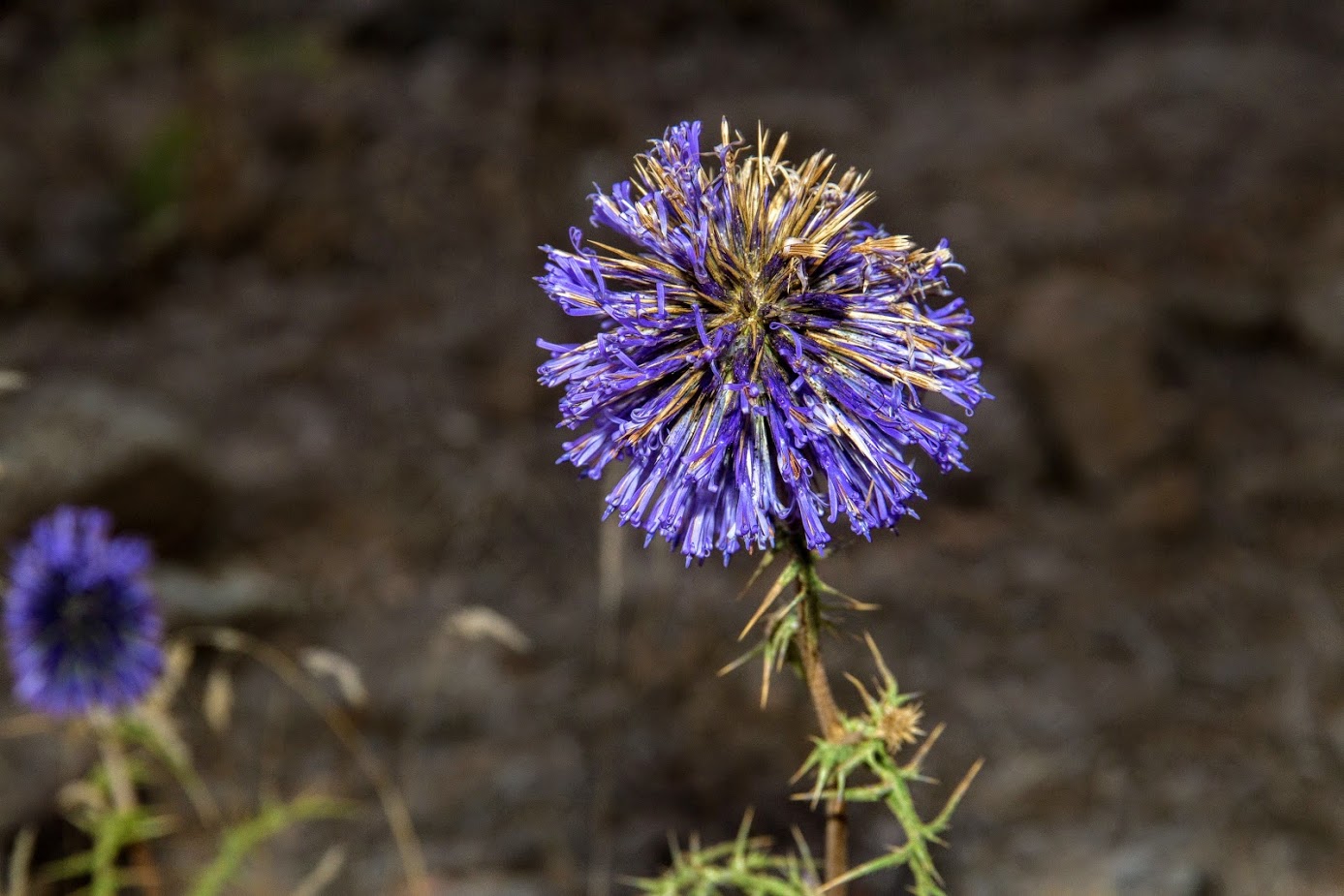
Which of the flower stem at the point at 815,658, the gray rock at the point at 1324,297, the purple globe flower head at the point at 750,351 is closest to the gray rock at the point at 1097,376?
the gray rock at the point at 1324,297

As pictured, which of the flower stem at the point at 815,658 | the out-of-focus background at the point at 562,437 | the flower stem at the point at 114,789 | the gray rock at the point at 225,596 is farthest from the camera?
the gray rock at the point at 225,596

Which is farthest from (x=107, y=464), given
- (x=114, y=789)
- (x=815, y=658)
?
(x=815, y=658)

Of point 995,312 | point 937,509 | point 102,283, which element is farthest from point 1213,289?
point 102,283

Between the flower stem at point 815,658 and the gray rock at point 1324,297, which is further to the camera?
the gray rock at point 1324,297

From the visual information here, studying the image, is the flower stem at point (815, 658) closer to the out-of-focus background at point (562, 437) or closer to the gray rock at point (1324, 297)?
the out-of-focus background at point (562, 437)

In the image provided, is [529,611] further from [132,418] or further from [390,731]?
[132,418]

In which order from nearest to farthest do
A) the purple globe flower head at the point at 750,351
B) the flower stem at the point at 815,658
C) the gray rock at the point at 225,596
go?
the flower stem at the point at 815,658 < the purple globe flower head at the point at 750,351 < the gray rock at the point at 225,596

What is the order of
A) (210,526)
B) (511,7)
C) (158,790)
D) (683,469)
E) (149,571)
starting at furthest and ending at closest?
1. (511,7)
2. (210,526)
3. (149,571)
4. (158,790)
5. (683,469)
